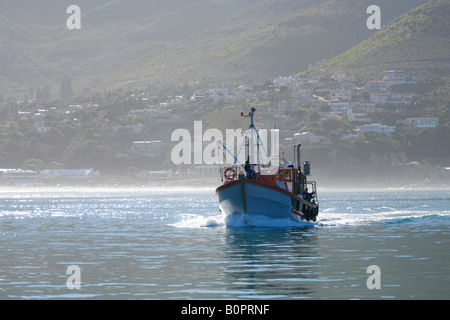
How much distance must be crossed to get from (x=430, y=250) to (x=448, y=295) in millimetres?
16757

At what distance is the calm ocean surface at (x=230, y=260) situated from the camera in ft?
113

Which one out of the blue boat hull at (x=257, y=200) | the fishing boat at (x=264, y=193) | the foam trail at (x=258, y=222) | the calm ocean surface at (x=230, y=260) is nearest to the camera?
the calm ocean surface at (x=230, y=260)

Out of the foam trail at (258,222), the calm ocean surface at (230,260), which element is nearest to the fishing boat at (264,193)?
the foam trail at (258,222)

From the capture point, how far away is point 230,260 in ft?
149

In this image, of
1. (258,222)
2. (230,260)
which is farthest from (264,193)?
(230,260)

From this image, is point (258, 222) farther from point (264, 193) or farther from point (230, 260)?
point (230, 260)

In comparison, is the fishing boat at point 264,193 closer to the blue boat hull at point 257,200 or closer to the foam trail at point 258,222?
the blue boat hull at point 257,200

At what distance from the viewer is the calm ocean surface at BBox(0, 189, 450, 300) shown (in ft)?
113

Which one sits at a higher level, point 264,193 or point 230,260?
point 264,193

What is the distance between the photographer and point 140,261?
1784 inches

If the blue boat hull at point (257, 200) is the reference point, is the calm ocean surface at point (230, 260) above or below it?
below

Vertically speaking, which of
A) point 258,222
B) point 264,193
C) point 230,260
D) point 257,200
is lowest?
point 230,260

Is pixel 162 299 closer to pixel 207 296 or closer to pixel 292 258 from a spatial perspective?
pixel 207 296
